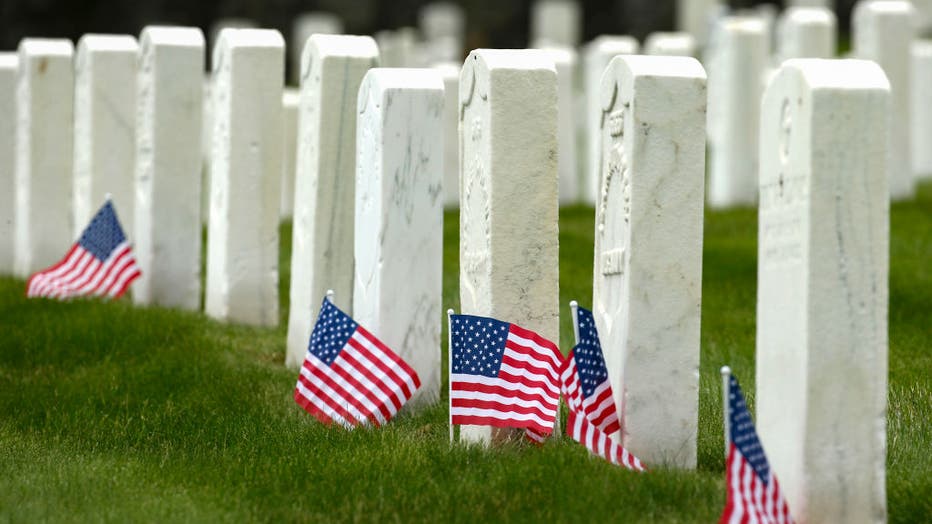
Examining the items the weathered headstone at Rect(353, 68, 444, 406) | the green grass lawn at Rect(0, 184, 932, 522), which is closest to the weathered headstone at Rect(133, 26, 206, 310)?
the green grass lawn at Rect(0, 184, 932, 522)

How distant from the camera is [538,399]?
753 centimetres

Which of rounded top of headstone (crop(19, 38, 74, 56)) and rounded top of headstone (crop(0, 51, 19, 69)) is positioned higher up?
rounded top of headstone (crop(19, 38, 74, 56))

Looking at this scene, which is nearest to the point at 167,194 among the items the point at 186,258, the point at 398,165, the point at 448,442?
the point at 186,258

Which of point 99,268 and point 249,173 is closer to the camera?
point 249,173

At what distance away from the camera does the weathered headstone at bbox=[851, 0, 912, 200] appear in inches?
557

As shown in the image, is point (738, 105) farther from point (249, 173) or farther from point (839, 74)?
point (839, 74)

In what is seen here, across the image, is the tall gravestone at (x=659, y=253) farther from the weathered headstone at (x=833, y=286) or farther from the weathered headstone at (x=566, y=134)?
the weathered headstone at (x=566, y=134)

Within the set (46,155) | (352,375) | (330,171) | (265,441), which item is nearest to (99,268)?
(46,155)

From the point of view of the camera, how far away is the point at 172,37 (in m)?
11.7

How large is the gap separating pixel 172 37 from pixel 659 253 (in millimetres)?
5689

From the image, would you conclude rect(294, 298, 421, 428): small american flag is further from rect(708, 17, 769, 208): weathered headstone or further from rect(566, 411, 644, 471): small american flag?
rect(708, 17, 769, 208): weathered headstone

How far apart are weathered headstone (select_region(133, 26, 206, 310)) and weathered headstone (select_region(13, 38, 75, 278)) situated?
4.87ft

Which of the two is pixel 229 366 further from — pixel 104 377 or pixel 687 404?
pixel 687 404

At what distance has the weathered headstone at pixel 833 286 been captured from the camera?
19.6 feet
